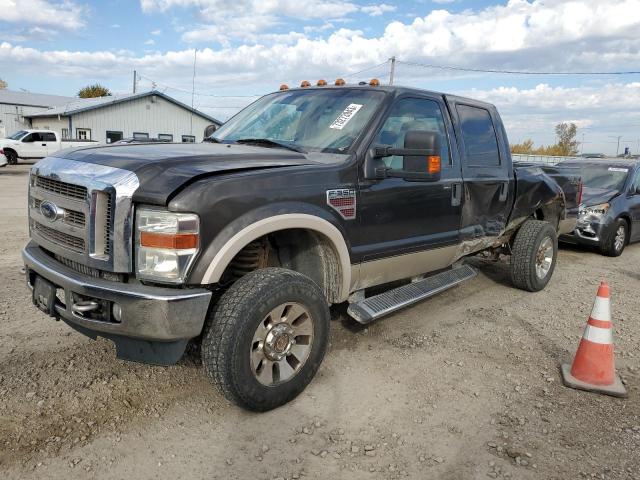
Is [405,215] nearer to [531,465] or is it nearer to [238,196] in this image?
[238,196]

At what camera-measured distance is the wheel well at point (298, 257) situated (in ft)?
11.1

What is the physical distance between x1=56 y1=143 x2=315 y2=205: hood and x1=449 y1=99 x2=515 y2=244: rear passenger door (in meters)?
1.81

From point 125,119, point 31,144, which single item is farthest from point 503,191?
point 125,119

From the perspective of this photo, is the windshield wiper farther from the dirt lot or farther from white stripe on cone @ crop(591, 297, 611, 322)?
white stripe on cone @ crop(591, 297, 611, 322)

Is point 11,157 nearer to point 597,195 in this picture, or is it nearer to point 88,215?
point 597,195

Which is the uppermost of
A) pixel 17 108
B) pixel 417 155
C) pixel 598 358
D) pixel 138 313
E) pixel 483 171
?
pixel 17 108

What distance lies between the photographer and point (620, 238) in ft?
27.8

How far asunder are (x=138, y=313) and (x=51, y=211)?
0.97 metres

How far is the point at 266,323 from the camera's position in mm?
3049

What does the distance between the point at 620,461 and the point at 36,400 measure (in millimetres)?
3372

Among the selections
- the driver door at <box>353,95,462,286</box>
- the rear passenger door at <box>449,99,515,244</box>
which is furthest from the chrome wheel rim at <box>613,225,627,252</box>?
the driver door at <box>353,95,462,286</box>

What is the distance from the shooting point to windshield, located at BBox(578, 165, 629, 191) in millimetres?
8914

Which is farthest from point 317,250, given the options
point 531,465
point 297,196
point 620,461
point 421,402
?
point 620,461

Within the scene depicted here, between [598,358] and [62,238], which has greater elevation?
[62,238]
